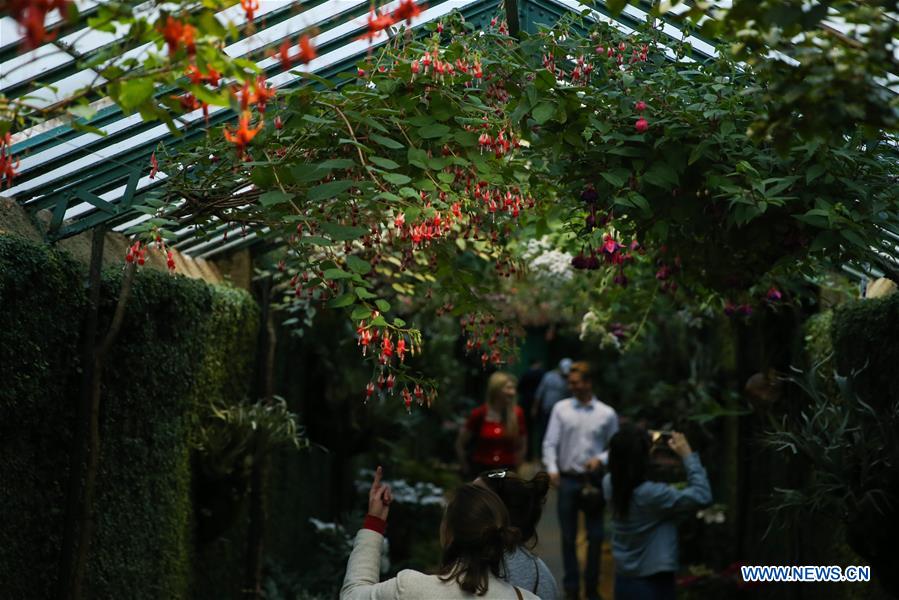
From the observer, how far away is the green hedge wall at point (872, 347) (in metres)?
4.94

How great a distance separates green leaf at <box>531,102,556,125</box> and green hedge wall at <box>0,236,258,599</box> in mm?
1909

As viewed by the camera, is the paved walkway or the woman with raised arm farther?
the paved walkway

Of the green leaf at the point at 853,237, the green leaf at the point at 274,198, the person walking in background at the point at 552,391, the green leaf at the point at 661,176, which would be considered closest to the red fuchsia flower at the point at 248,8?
the green leaf at the point at 274,198

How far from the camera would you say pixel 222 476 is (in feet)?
21.3

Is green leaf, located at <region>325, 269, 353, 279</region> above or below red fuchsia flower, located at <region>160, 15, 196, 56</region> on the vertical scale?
below

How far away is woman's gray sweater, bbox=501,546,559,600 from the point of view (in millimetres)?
3826

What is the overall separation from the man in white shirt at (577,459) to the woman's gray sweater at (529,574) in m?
4.22

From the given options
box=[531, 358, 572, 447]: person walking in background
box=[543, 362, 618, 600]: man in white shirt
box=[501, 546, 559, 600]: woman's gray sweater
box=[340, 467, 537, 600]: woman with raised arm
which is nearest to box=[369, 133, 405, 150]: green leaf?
box=[340, 467, 537, 600]: woman with raised arm

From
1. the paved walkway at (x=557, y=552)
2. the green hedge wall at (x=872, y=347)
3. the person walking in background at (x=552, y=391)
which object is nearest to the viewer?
the green hedge wall at (x=872, y=347)

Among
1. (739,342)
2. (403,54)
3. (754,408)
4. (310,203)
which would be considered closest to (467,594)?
(310,203)

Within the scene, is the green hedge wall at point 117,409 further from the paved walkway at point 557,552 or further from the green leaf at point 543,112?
the paved walkway at point 557,552

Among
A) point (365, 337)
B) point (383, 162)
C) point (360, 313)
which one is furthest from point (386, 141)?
point (365, 337)

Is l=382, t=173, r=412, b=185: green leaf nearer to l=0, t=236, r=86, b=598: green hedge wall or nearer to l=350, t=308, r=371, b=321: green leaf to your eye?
l=350, t=308, r=371, b=321: green leaf

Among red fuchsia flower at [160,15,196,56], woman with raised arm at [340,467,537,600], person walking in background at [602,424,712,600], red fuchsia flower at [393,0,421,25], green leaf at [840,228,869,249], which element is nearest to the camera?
red fuchsia flower at [160,15,196,56]
